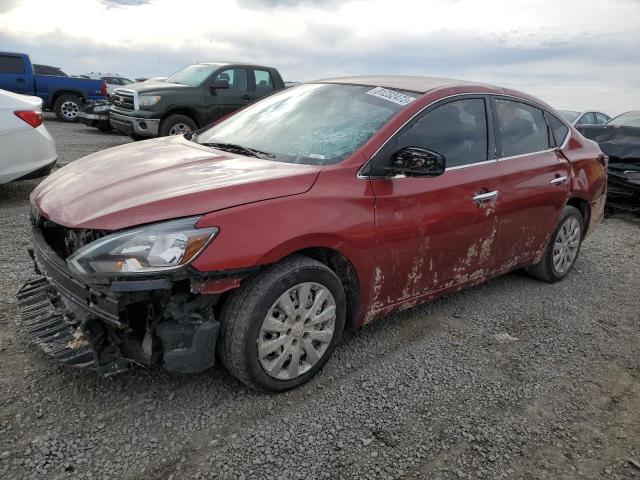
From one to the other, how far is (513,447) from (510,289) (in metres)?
2.28

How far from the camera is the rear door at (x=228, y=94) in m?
11.2

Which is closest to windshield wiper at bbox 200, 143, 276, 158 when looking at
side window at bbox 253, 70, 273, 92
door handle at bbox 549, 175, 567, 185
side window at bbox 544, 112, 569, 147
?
door handle at bbox 549, 175, 567, 185

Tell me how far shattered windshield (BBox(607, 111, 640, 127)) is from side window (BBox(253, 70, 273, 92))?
691cm

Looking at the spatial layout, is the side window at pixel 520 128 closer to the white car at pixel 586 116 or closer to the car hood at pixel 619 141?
the car hood at pixel 619 141

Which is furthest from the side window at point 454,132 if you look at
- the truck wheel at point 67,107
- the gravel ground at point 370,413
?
the truck wheel at point 67,107

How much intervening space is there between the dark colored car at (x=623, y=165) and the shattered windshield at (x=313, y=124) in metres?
5.77

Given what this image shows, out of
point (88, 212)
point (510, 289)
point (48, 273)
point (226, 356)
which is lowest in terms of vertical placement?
point (510, 289)

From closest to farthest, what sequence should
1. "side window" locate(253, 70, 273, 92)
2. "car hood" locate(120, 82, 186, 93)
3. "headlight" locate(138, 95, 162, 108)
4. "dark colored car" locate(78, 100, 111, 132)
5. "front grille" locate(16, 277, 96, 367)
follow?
"front grille" locate(16, 277, 96, 367) → "headlight" locate(138, 95, 162, 108) → "car hood" locate(120, 82, 186, 93) → "side window" locate(253, 70, 273, 92) → "dark colored car" locate(78, 100, 111, 132)

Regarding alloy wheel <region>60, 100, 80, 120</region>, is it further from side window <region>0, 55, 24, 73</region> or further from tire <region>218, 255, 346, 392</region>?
tire <region>218, 255, 346, 392</region>

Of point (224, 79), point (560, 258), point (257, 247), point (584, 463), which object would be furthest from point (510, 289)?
point (224, 79)

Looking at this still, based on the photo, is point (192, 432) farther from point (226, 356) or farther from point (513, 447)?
point (513, 447)

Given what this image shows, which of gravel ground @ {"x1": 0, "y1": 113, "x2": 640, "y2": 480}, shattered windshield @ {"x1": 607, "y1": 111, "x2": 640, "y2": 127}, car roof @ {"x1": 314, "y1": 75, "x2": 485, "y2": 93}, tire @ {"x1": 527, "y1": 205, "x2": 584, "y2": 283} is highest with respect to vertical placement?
car roof @ {"x1": 314, "y1": 75, "x2": 485, "y2": 93}

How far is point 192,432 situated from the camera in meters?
2.54

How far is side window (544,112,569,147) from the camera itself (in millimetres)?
4523
